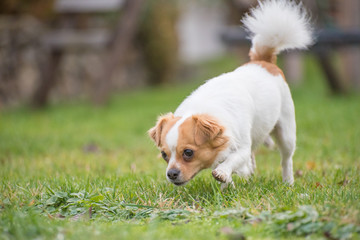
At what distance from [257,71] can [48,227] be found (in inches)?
95.9

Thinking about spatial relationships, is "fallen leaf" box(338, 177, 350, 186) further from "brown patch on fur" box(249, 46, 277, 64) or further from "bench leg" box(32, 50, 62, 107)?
"bench leg" box(32, 50, 62, 107)

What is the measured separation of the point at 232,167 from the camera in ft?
12.7

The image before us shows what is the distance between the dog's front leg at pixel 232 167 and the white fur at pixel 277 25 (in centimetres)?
132

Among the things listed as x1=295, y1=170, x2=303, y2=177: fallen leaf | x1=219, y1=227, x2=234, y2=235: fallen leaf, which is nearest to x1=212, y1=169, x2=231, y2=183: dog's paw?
x1=219, y1=227, x2=234, y2=235: fallen leaf

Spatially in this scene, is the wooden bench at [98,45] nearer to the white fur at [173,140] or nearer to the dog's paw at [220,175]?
the white fur at [173,140]

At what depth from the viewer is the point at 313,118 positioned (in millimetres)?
8172

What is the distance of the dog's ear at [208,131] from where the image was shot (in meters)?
3.70

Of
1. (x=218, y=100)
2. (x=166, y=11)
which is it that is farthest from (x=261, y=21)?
(x=166, y=11)

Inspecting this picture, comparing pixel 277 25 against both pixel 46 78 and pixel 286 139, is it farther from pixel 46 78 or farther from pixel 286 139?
pixel 46 78

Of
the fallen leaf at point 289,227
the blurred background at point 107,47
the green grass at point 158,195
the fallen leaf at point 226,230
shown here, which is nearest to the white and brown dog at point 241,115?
the green grass at point 158,195

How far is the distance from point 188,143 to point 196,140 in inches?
2.5

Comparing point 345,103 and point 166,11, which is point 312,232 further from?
point 166,11

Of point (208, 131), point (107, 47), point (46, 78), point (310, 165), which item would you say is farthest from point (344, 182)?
point (46, 78)

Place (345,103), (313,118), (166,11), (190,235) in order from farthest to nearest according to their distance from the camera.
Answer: (166,11) < (345,103) < (313,118) < (190,235)
